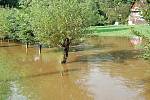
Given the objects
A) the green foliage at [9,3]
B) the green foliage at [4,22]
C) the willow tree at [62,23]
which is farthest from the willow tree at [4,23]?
the green foliage at [9,3]

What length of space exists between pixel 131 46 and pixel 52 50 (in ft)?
34.9

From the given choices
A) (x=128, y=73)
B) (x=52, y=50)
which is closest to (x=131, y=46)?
(x=52, y=50)

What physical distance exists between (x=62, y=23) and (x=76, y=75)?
17.0ft

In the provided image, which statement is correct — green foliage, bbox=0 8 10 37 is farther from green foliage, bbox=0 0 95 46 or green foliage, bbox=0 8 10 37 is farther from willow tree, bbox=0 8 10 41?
green foliage, bbox=0 0 95 46

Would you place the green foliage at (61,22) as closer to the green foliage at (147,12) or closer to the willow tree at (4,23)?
the green foliage at (147,12)

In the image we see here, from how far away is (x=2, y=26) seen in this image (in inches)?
1983

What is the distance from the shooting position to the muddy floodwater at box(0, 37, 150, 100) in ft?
77.4

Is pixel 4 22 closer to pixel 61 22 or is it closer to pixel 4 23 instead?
pixel 4 23

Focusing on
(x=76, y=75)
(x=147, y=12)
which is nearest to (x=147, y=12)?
(x=147, y=12)

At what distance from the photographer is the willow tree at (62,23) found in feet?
106

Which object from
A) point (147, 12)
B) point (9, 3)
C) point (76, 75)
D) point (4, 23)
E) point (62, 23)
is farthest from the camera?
point (9, 3)

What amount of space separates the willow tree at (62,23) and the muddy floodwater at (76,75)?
2668 millimetres

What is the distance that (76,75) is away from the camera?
2961 cm

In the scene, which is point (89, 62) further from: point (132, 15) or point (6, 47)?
point (132, 15)
